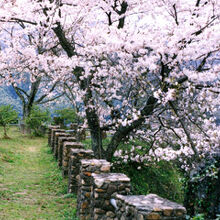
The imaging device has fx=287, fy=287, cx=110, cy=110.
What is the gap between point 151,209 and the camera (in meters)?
3.61

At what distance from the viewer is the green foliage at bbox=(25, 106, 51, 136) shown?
20.7 metres

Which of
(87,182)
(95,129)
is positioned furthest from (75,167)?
(95,129)

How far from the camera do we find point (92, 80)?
10.2 metres

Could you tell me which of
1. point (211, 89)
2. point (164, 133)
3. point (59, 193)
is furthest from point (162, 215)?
point (164, 133)

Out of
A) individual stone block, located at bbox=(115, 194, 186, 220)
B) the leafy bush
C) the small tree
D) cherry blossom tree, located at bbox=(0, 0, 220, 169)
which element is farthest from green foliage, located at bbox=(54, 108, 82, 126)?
individual stone block, located at bbox=(115, 194, 186, 220)

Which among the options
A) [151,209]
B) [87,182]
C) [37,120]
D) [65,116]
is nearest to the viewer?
[151,209]

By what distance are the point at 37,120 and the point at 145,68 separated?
13514 mm

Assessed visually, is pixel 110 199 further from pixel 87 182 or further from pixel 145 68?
pixel 145 68

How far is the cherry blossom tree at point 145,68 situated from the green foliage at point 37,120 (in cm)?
870

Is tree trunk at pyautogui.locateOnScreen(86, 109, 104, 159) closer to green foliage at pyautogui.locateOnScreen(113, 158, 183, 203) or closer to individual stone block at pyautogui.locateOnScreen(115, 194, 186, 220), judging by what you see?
green foliage at pyautogui.locateOnScreen(113, 158, 183, 203)

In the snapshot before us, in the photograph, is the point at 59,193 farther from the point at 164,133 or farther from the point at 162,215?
the point at 162,215

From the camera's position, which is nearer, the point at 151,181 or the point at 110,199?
the point at 110,199

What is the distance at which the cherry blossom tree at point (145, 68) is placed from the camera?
7.64 meters

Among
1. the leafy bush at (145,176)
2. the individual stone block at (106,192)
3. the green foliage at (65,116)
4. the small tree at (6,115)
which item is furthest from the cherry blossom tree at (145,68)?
the green foliage at (65,116)
